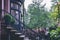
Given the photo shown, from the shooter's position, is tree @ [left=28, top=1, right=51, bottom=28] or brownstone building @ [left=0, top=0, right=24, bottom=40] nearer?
brownstone building @ [left=0, top=0, right=24, bottom=40]

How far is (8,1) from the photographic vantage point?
46.8ft

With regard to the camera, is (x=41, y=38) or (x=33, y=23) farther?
(x=33, y=23)

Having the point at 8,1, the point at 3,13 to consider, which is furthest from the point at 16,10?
the point at 3,13

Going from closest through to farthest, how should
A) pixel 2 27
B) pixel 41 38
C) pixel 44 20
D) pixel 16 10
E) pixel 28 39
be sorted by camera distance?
pixel 2 27 < pixel 28 39 < pixel 41 38 < pixel 16 10 < pixel 44 20

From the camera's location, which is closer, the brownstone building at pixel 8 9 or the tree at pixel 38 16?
the brownstone building at pixel 8 9

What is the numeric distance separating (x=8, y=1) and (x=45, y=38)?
3811 mm

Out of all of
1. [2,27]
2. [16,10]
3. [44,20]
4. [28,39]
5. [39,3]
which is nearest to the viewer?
[2,27]

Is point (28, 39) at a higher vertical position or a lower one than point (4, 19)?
lower

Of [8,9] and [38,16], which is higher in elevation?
[8,9]

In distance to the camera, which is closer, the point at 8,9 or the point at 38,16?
the point at 8,9

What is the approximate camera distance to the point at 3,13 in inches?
513

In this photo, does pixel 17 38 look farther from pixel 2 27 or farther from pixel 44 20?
pixel 44 20

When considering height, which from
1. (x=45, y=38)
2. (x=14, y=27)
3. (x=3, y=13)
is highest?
(x=3, y=13)

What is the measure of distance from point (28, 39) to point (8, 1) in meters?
2.99
